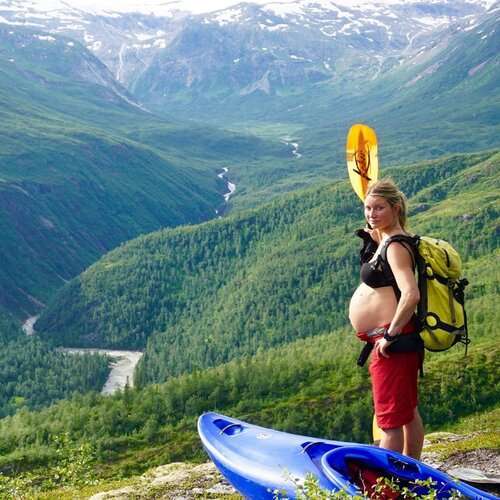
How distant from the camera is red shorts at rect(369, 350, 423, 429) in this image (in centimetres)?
1631

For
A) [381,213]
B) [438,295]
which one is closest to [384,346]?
[438,295]

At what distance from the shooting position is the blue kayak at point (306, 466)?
15805mm

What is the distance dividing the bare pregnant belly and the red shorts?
726 mm

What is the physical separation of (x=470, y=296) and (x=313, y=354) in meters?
46.5

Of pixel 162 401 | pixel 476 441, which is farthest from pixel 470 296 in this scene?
pixel 476 441

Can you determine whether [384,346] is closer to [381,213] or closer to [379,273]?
[379,273]

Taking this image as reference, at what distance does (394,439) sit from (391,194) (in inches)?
218

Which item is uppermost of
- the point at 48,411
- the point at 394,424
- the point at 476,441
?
the point at 394,424

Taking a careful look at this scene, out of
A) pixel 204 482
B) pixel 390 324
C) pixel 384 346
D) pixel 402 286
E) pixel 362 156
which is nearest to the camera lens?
pixel 402 286

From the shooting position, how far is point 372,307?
1689cm

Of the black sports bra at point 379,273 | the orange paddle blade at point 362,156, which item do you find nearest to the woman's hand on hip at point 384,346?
the black sports bra at point 379,273

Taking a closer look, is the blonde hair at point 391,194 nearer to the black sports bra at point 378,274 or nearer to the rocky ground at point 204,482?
the black sports bra at point 378,274

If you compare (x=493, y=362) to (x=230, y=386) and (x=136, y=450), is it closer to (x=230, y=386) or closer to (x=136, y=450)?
(x=230, y=386)

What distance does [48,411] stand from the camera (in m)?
122
